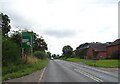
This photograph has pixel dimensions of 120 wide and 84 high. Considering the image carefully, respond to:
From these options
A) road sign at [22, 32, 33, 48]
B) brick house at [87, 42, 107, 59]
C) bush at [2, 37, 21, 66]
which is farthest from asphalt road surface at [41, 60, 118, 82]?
brick house at [87, 42, 107, 59]

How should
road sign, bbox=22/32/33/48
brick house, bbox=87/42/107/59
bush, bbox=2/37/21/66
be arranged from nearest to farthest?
bush, bbox=2/37/21/66 < road sign, bbox=22/32/33/48 < brick house, bbox=87/42/107/59

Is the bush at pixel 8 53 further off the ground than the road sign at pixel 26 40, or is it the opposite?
the road sign at pixel 26 40

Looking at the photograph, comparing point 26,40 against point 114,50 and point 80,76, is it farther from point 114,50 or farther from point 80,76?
point 114,50

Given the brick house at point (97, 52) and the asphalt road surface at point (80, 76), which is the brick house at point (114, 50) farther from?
the asphalt road surface at point (80, 76)

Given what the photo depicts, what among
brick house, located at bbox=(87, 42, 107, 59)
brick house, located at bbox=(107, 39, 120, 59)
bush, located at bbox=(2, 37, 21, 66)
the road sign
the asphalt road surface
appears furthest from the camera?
brick house, located at bbox=(87, 42, 107, 59)

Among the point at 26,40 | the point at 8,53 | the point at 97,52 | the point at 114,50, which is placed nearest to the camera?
the point at 8,53

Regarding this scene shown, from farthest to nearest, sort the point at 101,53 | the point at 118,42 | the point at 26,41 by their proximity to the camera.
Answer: the point at 101,53
the point at 118,42
the point at 26,41

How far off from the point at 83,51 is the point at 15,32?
191 feet

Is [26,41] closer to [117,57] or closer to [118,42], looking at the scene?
[117,57]

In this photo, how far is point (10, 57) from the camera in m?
21.7

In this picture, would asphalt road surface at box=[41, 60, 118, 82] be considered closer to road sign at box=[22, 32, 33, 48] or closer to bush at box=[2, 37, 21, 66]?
bush at box=[2, 37, 21, 66]

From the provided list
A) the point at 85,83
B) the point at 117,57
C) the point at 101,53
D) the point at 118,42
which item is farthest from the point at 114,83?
the point at 101,53

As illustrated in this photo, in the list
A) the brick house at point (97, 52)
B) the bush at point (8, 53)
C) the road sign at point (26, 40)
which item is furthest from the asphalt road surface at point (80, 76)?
the brick house at point (97, 52)

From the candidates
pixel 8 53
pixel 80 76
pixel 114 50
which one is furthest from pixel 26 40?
pixel 114 50
